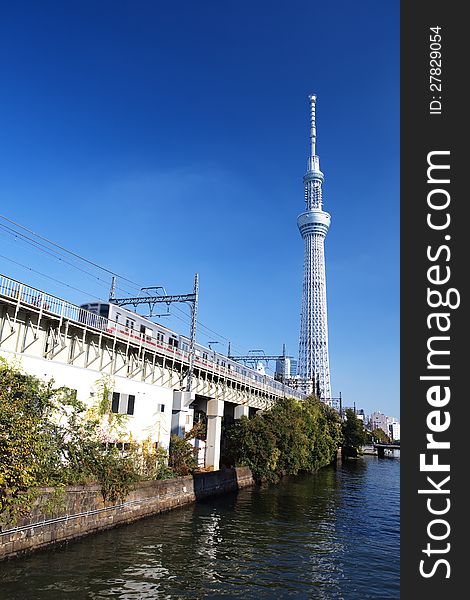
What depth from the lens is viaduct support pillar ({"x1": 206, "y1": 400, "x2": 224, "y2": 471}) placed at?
3953 cm

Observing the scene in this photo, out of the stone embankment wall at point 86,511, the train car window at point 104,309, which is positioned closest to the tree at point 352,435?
the stone embankment wall at point 86,511

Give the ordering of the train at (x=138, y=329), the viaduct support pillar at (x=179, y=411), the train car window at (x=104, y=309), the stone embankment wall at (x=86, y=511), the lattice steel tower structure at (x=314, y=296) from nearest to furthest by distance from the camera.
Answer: the stone embankment wall at (x=86, y=511), the train at (x=138, y=329), the viaduct support pillar at (x=179, y=411), the train car window at (x=104, y=309), the lattice steel tower structure at (x=314, y=296)

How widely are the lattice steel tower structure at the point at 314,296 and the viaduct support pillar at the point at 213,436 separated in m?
109

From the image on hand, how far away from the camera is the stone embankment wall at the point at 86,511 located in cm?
1677

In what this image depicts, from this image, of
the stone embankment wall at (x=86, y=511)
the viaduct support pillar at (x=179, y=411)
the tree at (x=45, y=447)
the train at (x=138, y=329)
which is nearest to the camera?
the tree at (x=45, y=447)

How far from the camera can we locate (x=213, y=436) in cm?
3988

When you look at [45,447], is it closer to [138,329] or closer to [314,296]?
[138,329]

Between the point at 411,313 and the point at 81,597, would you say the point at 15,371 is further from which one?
the point at 411,313

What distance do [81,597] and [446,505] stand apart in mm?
11179

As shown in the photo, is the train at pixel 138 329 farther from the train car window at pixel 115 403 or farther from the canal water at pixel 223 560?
the canal water at pixel 223 560

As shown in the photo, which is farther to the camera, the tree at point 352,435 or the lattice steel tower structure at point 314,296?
the lattice steel tower structure at point 314,296

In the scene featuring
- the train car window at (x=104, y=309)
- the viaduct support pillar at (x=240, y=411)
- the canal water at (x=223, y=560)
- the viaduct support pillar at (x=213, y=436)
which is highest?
the train car window at (x=104, y=309)

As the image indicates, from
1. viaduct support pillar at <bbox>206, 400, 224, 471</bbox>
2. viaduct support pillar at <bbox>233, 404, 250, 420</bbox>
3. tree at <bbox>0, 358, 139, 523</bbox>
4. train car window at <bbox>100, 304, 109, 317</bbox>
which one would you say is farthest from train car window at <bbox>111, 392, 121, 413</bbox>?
viaduct support pillar at <bbox>233, 404, 250, 420</bbox>

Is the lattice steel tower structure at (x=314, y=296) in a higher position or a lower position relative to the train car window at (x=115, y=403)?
higher
